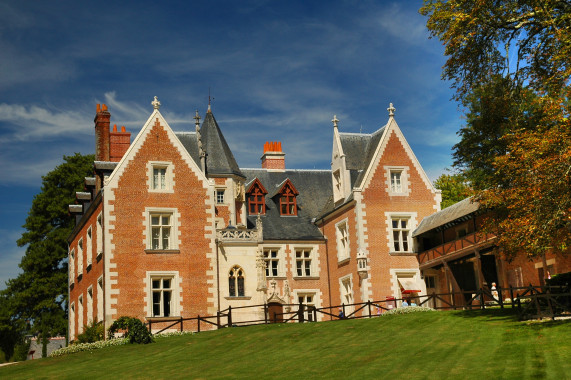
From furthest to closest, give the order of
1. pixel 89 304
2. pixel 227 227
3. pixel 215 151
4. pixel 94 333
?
pixel 215 151, pixel 227 227, pixel 89 304, pixel 94 333

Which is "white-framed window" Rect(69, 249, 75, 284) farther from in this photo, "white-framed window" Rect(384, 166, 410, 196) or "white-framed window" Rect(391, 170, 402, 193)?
"white-framed window" Rect(391, 170, 402, 193)

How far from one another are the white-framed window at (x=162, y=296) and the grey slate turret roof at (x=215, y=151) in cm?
703

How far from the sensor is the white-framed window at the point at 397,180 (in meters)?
38.0

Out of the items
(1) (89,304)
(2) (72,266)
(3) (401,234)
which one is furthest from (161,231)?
(3) (401,234)

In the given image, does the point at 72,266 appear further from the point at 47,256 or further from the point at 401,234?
the point at 401,234

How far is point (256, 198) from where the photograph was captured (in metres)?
41.3

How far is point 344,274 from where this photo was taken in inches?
1496

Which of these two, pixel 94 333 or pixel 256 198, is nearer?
pixel 94 333

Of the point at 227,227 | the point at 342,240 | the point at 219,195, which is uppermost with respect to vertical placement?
the point at 219,195

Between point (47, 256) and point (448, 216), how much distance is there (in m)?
24.7

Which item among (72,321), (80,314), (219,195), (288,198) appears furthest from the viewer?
(288,198)

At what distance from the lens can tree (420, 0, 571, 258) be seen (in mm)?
19688

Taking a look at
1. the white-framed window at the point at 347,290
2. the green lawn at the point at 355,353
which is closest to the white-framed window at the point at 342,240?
the white-framed window at the point at 347,290

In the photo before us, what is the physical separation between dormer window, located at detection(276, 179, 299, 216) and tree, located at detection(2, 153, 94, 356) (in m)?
13.8
